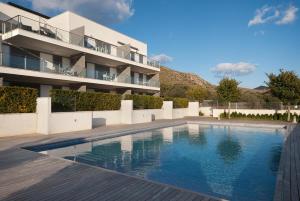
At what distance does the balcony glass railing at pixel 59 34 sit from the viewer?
1760 centimetres

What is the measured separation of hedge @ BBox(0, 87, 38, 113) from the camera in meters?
13.0

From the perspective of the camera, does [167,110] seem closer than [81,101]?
No

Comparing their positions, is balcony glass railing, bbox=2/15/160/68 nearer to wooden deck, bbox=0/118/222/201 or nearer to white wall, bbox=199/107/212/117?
wooden deck, bbox=0/118/222/201

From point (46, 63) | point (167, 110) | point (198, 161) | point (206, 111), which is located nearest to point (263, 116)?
point (206, 111)

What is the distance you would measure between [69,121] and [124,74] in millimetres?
13949

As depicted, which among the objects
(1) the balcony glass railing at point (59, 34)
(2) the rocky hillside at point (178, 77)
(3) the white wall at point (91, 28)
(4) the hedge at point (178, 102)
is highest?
(2) the rocky hillside at point (178, 77)

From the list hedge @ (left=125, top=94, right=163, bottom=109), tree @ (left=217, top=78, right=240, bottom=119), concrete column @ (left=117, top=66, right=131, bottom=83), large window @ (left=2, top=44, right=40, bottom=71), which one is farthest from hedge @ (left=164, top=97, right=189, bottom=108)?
large window @ (left=2, top=44, right=40, bottom=71)

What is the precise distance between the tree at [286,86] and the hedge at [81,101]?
17072mm

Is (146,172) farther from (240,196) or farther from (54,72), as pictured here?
(54,72)

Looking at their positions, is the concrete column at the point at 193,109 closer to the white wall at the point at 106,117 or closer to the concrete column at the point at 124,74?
the concrete column at the point at 124,74

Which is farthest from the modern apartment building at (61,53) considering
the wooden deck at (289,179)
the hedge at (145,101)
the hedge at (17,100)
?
the wooden deck at (289,179)

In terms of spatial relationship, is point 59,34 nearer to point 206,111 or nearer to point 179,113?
Result: point 179,113

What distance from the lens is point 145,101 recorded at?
25.3m

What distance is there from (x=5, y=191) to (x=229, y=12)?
2505 cm
